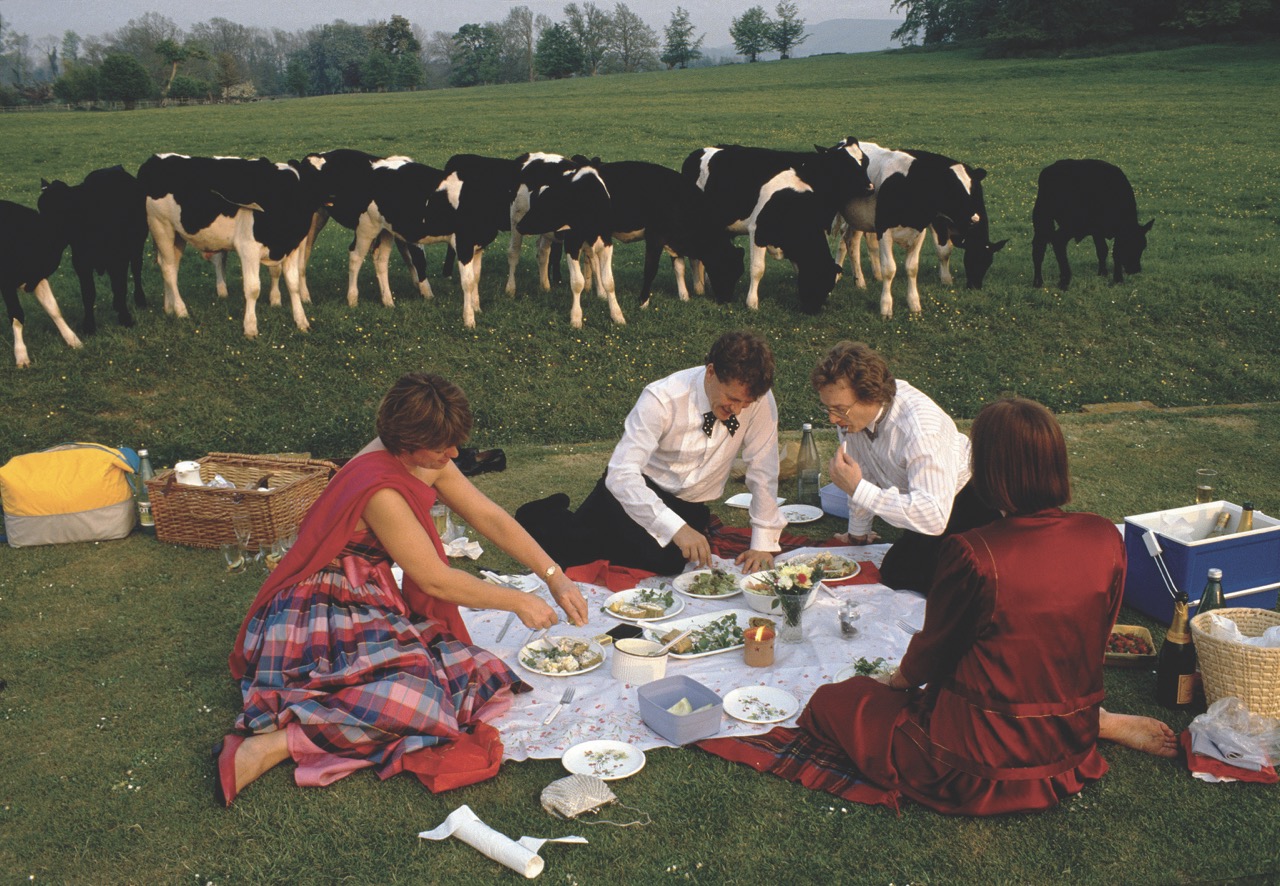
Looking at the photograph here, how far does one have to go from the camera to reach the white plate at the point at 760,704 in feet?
15.8

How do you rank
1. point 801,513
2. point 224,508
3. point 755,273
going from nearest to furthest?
point 224,508, point 801,513, point 755,273

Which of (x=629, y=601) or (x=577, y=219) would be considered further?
(x=577, y=219)

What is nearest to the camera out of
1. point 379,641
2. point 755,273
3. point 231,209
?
point 379,641

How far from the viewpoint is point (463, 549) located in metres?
7.11

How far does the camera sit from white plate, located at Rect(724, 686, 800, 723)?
4.81m

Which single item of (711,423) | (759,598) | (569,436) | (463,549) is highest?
(711,423)

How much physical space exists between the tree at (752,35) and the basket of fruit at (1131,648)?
315 ft

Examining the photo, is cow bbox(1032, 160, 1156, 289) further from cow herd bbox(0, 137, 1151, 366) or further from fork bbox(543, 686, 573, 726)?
fork bbox(543, 686, 573, 726)

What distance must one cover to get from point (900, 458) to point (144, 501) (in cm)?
536

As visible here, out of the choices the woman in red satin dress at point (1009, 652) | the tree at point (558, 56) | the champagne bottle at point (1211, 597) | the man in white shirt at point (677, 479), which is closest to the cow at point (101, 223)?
the man in white shirt at point (677, 479)

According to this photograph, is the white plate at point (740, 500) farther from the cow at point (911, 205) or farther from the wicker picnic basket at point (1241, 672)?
the cow at point (911, 205)

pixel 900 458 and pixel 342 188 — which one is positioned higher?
pixel 342 188

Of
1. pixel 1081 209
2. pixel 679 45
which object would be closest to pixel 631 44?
pixel 679 45

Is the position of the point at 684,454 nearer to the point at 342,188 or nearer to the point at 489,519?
the point at 489,519
